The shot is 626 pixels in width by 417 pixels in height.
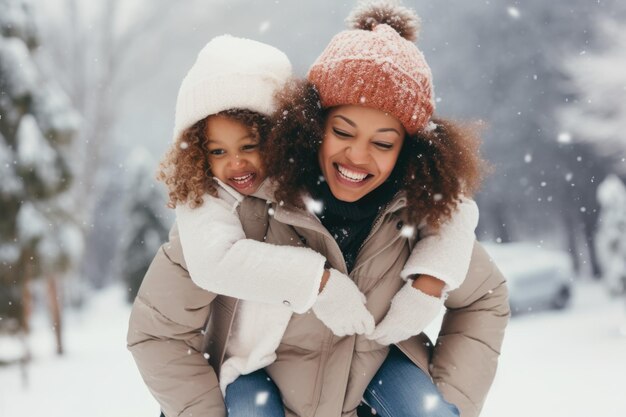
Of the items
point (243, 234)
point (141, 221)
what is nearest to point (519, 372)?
point (243, 234)

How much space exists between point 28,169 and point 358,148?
286 inches

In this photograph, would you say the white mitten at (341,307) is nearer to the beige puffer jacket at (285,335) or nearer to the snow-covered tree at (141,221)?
the beige puffer jacket at (285,335)

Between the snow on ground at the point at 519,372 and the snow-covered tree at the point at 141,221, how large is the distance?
139 cm

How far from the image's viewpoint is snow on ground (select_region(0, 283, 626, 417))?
4.61 m

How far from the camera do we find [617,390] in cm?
482

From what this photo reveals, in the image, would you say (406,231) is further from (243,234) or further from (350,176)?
(243,234)

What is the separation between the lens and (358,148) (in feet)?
4.65

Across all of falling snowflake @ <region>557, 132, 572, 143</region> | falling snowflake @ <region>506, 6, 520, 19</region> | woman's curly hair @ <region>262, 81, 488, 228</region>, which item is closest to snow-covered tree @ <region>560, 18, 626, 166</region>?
falling snowflake @ <region>557, 132, 572, 143</region>

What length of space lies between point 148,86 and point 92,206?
316 centimetres

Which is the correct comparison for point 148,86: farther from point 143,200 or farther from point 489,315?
point 489,315

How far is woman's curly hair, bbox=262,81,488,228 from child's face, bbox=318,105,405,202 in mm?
42

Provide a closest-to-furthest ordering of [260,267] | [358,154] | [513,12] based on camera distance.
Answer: [260,267]
[358,154]
[513,12]

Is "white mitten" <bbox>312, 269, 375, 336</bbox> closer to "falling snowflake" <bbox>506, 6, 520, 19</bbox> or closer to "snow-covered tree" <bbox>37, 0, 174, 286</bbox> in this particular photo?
"falling snowflake" <bbox>506, 6, 520, 19</bbox>

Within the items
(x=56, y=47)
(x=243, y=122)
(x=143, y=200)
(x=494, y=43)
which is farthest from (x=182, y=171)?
(x=56, y=47)
